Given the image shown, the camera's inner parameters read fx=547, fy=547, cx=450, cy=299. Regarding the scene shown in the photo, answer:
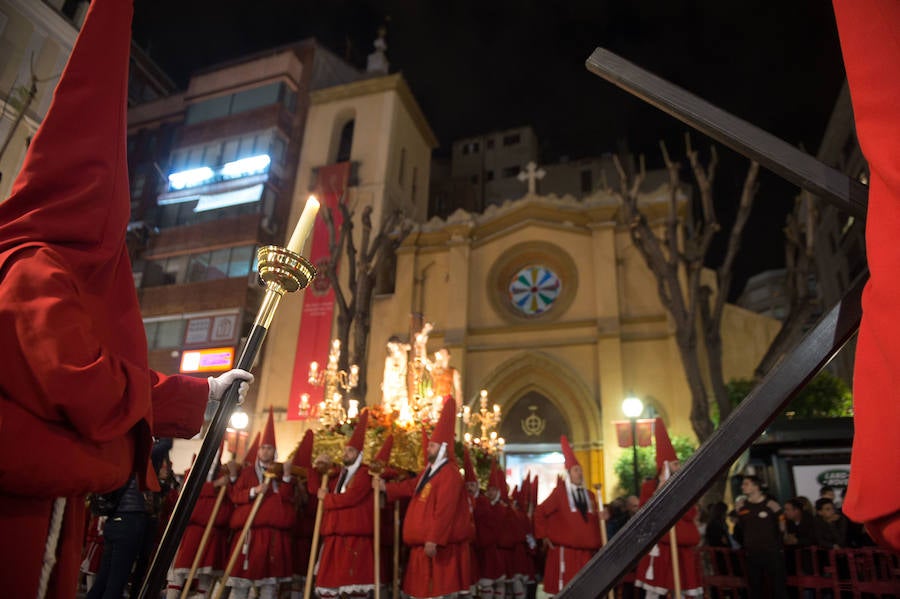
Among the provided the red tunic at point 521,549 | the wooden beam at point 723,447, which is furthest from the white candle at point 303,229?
the red tunic at point 521,549

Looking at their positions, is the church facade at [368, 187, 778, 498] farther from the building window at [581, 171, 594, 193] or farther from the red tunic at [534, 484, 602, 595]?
the building window at [581, 171, 594, 193]

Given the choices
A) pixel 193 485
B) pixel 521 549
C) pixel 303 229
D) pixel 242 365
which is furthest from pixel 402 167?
pixel 193 485

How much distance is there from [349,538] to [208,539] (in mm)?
2016

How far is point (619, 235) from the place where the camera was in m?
19.5

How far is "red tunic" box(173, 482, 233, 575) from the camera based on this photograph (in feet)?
23.2

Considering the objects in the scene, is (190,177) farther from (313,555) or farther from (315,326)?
(313,555)

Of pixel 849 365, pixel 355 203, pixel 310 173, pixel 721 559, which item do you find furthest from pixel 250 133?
pixel 849 365

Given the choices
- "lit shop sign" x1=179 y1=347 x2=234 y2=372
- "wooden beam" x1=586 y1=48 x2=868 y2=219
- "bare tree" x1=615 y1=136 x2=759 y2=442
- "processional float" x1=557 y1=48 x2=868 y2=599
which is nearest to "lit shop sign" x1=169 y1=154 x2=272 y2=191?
"lit shop sign" x1=179 y1=347 x2=234 y2=372

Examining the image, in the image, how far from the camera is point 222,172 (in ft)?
83.8

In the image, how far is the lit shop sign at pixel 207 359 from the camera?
22.3 metres

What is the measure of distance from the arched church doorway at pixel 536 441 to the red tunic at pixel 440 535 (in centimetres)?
1193

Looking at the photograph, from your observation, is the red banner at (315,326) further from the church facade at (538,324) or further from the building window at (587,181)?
the building window at (587,181)

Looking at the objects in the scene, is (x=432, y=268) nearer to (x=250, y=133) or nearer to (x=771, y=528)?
(x=250, y=133)

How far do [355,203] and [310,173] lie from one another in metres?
3.79
